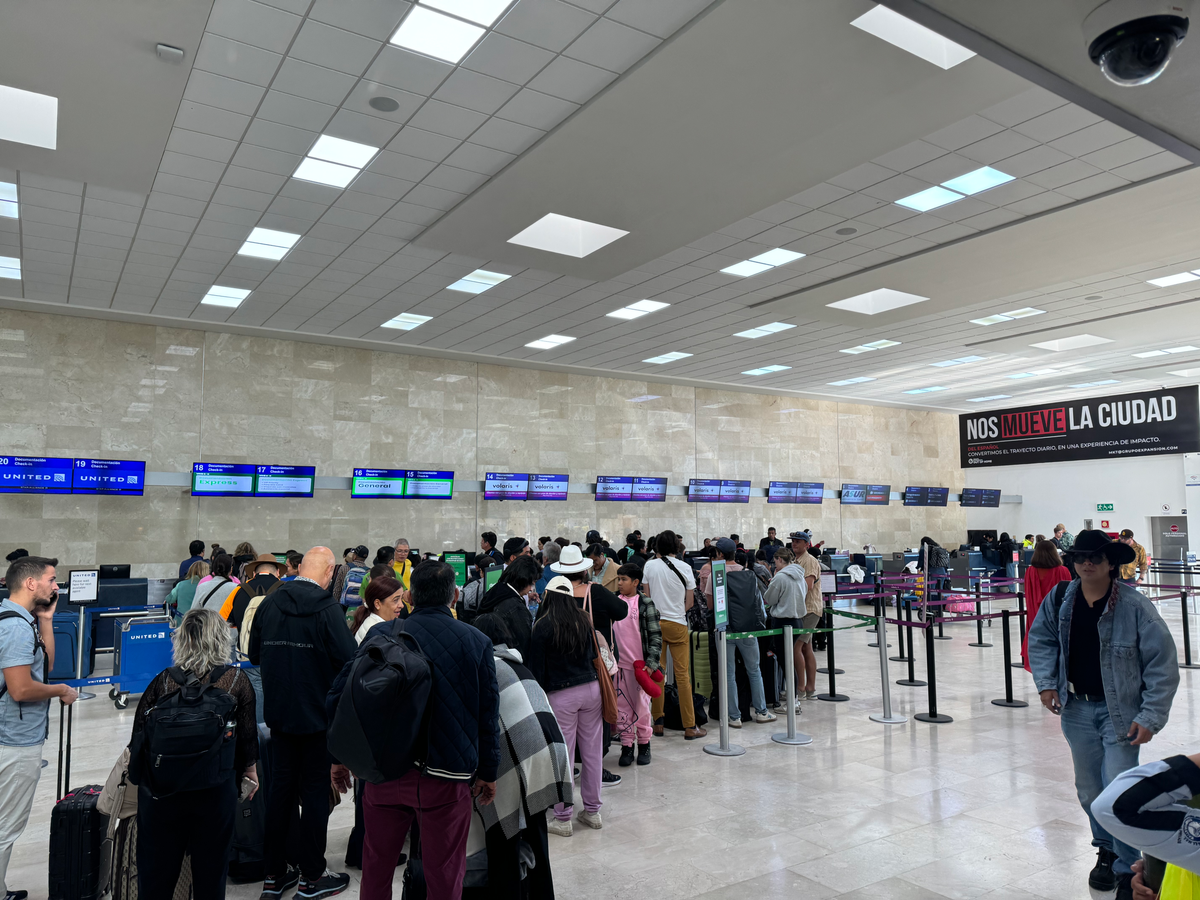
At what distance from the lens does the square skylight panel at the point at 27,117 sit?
280 inches

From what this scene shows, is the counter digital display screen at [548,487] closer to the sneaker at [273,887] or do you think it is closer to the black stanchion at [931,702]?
the black stanchion at [931,702]

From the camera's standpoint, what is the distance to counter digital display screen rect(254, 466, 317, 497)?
1488cm

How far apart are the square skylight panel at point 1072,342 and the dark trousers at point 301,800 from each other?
16740mm

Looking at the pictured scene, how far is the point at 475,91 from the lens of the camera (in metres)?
6.54

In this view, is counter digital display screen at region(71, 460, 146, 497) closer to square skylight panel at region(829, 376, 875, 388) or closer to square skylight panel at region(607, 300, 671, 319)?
square skylight panel at region(607, 300, 671, 319)

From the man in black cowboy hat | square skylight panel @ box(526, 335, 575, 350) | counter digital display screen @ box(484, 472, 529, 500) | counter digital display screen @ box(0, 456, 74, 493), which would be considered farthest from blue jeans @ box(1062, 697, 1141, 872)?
counter digital display screen @ box(0, 456, 74, 493)

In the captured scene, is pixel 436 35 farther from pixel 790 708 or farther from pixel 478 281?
pixel 790 708

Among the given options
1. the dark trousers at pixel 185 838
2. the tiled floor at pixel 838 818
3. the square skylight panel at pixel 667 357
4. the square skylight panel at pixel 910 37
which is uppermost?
the square skylight panel at pixel 667 357

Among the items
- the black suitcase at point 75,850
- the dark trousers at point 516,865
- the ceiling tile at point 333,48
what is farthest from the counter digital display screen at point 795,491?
the black suitcase at point 75,850

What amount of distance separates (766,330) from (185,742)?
13537 millimetres

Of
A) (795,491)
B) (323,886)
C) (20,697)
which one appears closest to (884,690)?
(323,886)

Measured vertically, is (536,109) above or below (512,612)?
above

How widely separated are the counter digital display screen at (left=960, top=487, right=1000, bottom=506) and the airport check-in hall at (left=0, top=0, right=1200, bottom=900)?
8074 millimetres

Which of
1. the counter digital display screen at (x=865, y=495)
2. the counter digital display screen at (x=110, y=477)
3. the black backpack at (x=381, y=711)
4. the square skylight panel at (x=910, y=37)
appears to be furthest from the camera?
the counter digital display screen at (x=865, y=495)
